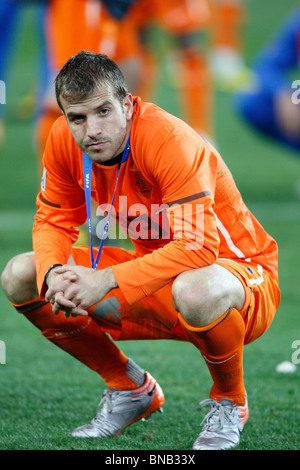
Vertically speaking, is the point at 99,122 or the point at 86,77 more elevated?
the point at 86,77

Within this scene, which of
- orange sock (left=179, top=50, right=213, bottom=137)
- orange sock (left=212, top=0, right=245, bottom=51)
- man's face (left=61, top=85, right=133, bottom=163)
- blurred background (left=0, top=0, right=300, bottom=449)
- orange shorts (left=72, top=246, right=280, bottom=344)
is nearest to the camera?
man's face (left=61, top=85, right=133, bottom=163)

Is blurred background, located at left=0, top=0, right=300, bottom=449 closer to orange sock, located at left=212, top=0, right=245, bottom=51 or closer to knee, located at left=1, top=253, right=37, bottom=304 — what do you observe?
knee, located at left=1, top=253, right=37, bottom=304

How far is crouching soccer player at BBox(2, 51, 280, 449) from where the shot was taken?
2.35 m

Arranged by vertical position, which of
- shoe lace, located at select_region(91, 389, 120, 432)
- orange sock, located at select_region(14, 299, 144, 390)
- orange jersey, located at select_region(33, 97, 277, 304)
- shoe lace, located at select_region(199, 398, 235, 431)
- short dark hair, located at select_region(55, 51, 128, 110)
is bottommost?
shoe lace, located at select_region(91, 389, 120, 432)

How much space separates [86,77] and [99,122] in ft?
0.44

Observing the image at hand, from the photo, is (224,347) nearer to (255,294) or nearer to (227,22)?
(255,294)

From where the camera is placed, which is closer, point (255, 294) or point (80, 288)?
point (80, 288)

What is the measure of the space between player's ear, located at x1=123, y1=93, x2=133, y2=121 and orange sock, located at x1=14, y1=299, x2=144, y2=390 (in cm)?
64

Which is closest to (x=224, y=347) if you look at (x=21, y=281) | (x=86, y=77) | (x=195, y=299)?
(x=195, y=299)

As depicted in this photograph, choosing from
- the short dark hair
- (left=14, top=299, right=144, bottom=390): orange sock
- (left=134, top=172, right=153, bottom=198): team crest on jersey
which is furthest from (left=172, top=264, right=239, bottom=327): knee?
the short dark hair

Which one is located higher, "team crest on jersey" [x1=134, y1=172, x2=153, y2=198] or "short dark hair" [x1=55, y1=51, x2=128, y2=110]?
"short dark hair" [x1=55, y1=51, x2=128, y2=110]

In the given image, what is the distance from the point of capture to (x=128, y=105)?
2494 millimetres

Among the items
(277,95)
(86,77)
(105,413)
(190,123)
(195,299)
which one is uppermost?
(86,77)
